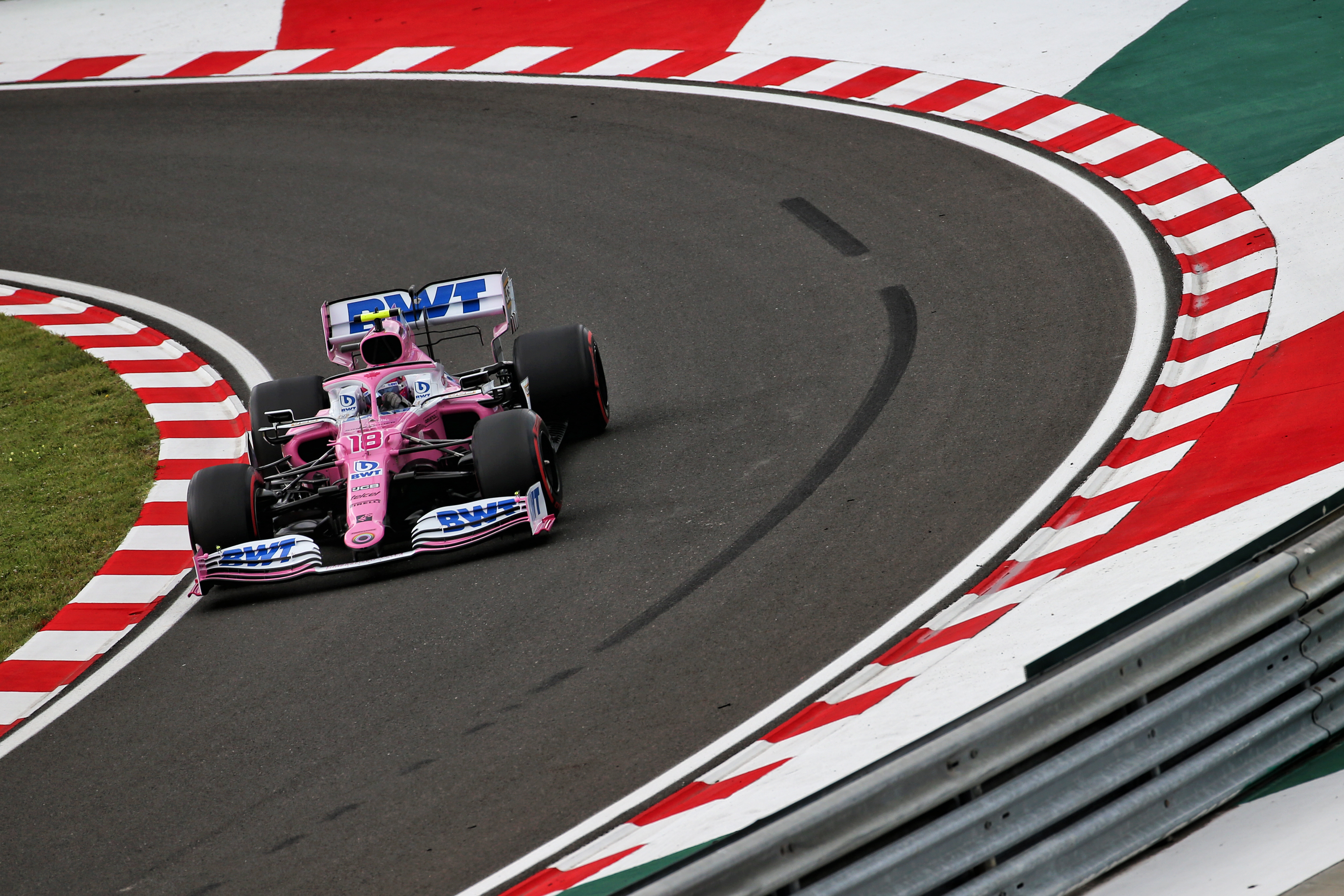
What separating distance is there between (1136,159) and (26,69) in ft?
46.6

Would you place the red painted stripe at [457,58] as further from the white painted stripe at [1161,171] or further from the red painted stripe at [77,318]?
the white painted stripe at [1161,171]

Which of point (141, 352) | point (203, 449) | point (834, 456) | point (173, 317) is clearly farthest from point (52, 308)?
point (834, 456)

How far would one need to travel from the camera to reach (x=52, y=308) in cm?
1405

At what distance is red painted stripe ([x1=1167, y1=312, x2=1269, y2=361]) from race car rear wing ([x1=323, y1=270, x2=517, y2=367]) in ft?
14.6

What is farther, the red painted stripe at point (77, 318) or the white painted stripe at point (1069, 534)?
the red painted stripe at point (77, 318)

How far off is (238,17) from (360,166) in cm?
519

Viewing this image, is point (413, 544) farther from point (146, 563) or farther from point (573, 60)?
point (573, 60)

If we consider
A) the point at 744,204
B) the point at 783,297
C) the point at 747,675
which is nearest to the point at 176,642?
the point at 747,675

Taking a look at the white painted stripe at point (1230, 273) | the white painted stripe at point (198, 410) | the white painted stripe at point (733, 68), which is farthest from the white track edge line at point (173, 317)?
the white painted stripe at point (1230, 273)

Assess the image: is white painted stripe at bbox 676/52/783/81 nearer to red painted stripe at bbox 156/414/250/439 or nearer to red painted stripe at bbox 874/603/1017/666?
red painted stripe at bbox 156/414/250/439

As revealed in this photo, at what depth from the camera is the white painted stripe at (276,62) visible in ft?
59.0

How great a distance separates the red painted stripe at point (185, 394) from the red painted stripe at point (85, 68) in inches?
324

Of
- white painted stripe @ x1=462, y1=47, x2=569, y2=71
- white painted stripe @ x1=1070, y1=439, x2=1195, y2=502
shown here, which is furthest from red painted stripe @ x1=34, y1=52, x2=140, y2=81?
white painted stripe @ x1=1070, y1=439, x2=1195, y2=502

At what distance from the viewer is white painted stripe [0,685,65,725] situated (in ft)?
26.4
